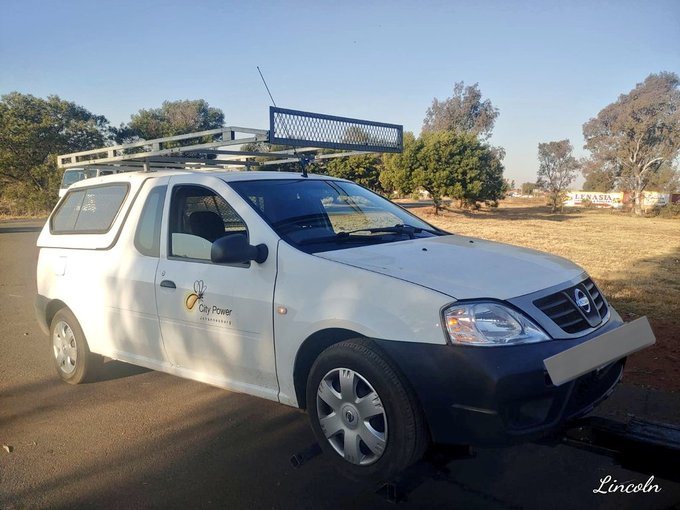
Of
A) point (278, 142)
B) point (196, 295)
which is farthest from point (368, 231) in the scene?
point (196, 295)

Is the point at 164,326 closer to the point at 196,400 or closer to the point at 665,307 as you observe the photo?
the point at 196,400

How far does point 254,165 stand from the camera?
6.00 metres

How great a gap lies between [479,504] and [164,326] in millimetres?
2443

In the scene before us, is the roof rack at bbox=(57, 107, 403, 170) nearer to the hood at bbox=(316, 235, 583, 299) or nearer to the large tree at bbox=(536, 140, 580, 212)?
the hood at bbox=(316, 235, 583, 299)

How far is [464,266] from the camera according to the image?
3133 millimetres

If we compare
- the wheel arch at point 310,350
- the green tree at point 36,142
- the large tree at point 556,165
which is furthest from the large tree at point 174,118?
the wheel arch at point 310,350

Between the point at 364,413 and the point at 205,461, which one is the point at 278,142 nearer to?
the point at 364,413

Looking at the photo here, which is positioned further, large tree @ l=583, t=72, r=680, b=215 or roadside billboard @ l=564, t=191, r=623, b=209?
roadside billboard @ l=564, t=191, r=623, b=209

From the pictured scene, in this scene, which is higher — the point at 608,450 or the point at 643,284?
the point at 608,450

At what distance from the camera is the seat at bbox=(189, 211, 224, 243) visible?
4.07 m

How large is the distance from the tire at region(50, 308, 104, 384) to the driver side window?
4.85ft

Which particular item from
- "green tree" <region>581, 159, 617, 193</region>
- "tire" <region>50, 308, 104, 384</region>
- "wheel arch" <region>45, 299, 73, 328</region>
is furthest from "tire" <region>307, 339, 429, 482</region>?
"green tree" <region>581, 159, 617, 193</region>

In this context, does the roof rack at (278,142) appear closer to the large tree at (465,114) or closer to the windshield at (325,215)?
the windshield at (325,215)

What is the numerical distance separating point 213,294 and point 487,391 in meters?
1.92
